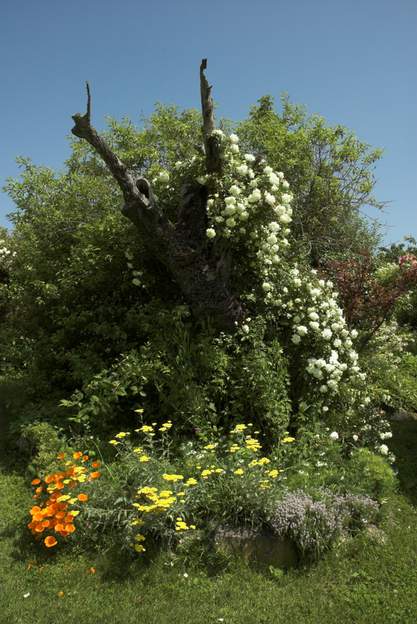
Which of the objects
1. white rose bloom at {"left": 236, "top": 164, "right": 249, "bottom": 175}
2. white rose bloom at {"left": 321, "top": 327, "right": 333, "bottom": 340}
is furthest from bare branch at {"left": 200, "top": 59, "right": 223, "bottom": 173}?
white rose bloom at {"left": 321, "top": 327, "right": 333, "bottom": 340}

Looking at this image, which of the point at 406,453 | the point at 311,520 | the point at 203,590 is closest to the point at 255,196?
the point at 311,520

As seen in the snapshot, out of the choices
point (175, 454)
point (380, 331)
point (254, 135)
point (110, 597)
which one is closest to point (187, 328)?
point (175, 454)

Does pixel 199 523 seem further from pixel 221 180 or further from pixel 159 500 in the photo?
pixel 221 180

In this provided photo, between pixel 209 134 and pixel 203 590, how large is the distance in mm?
4483

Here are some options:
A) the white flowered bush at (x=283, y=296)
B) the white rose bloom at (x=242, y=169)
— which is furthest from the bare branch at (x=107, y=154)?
the white rose bloom at (x=242, y=169)

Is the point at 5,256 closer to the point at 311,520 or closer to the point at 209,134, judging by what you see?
the point at 209,134

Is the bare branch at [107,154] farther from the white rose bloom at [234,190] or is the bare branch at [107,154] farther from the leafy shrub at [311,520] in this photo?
the leafy shrub at [311,520]

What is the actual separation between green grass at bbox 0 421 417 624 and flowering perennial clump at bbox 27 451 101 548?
155 millimetres

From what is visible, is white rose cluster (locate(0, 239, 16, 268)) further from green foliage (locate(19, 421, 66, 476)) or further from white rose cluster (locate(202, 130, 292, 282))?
white rose cluster (locate(202, 130, 292, 282))

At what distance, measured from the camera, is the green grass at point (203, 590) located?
→ 10.3ft

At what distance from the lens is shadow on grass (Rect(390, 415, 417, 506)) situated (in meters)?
4.97

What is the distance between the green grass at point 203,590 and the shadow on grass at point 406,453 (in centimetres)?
115

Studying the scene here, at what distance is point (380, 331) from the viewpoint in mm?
7602

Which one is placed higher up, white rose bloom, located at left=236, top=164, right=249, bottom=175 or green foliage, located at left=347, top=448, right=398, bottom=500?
white rose bloom, located at left=236, top=164, right=249, bottom=175
